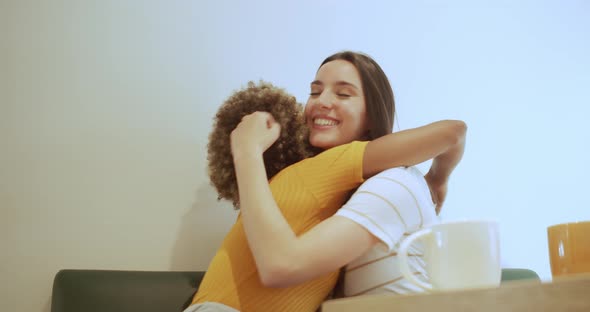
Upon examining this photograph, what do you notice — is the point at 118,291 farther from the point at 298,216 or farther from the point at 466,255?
the point at 466,255

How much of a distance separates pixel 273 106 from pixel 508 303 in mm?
655

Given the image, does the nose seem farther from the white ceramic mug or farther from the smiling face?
the white ceramic mug

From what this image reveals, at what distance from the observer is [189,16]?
143 centimetres

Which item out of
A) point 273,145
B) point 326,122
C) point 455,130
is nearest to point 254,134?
point 273,145

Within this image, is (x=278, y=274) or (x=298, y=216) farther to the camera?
(x=298, y=216)

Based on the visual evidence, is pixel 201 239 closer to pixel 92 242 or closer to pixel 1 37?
pixel 92 242

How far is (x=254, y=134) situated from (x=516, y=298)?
1.78 ft

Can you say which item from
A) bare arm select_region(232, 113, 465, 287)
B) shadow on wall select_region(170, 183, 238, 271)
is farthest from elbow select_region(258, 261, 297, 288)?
shadow on wall select_region(170, 183, 238, 271)

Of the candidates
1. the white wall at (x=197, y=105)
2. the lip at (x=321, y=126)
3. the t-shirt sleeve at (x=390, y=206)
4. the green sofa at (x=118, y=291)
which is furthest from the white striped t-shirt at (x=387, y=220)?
the white wall at (x=197, y=105)

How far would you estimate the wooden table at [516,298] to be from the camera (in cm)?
43

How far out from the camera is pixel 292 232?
0.71m

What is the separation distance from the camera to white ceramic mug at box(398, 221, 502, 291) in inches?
22.5

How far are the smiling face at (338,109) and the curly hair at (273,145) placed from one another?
5cm

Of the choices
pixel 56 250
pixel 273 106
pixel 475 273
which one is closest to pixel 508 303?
pixel 475 273
